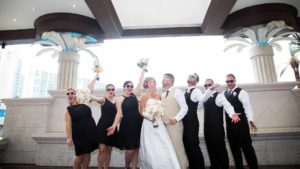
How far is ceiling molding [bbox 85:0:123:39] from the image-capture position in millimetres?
7316

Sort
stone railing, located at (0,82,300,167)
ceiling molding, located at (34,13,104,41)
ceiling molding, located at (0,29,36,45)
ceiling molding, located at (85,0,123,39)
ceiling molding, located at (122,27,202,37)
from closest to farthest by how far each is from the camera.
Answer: stone railing, located at (0,82,300,167) < ceiling molding, located at (85,0,123,39) < ceiling molding, located at (34,13,104,41) < ceiling molding, located at (122,27,202,37) < ceiling molding, located at (0,29,36,45)

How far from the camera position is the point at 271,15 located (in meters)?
8.97

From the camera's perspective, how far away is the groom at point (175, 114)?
11.3 ft

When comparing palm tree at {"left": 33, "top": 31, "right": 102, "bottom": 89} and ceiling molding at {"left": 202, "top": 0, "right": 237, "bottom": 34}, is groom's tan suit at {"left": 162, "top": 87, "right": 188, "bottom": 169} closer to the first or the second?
ceiling molding at {"left": 202, "top": 0, "right": 237, "bottom": 34}

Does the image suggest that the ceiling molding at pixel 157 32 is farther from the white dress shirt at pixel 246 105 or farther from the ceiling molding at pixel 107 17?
the white dress shirt at pixel 246 105

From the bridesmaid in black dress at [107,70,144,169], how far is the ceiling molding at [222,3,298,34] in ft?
25.3

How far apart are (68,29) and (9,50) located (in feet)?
18.0

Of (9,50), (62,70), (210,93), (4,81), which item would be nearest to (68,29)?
(62,70)

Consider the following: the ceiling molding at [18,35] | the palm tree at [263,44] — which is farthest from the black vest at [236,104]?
the ceiling molding at [18,35]

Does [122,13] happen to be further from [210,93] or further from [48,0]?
[210,93]

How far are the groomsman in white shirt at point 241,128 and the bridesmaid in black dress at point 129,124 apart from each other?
1748mm

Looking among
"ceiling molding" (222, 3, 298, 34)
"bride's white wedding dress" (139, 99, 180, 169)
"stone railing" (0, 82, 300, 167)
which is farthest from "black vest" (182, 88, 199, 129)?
"ceiling molding" (222, 3, 298, 34)

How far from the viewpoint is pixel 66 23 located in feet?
31.1

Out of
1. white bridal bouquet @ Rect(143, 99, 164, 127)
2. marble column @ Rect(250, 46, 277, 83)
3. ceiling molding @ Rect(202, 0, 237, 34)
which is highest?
ceiling molding @ Rect(202, 0, 237, 34)
